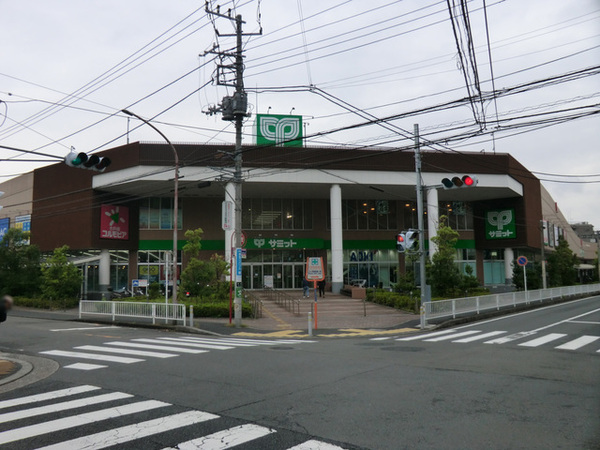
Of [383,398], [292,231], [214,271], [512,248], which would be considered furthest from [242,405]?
[512,248]

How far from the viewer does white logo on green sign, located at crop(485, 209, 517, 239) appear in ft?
148

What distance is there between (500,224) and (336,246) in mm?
19563

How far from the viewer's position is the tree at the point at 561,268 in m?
45.0

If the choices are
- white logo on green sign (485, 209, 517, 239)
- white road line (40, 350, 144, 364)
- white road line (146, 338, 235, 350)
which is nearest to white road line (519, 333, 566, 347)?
white road line (146, 338, 235, 350)

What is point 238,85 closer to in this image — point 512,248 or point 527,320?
point 527,320

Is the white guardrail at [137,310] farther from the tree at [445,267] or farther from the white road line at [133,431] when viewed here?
the tree at [445,267]

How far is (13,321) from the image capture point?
23.9 m

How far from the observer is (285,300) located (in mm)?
30828

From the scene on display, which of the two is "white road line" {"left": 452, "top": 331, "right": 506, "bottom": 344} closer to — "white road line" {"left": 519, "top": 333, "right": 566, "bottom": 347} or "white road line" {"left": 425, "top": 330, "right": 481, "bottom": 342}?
"white road line" {"left": 425, "top": 330, "right": 481, "bottom": 342}

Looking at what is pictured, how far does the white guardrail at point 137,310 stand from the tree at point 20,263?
39.4 ft

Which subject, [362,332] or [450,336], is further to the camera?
[362,332]

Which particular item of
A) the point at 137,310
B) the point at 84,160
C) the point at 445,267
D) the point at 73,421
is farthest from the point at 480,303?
the point at 73,421

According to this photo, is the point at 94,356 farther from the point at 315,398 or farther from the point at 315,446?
the point at 315,446

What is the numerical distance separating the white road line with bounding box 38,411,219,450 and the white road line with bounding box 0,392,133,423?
5.45ft
